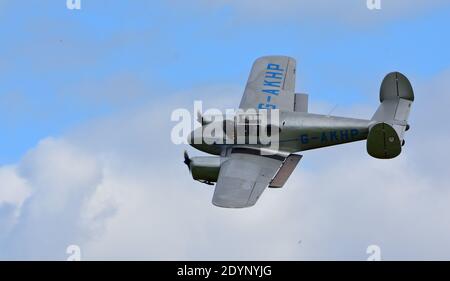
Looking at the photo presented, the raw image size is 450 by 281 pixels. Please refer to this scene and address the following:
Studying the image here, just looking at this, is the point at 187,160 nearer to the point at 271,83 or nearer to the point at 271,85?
the point at 271,85

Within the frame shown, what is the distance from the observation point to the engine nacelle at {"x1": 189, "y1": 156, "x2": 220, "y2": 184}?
Answer: 3900 cm

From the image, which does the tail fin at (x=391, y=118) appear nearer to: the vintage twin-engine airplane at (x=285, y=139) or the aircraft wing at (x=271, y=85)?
the vintage twin-engine airplane at (x=285, y=139)

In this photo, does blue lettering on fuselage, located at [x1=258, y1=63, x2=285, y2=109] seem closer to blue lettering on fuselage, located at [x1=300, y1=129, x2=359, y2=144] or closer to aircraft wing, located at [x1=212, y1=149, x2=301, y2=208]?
blue lettering on fuselage, located at [x1=300, y1=129, x2=359, y2=144]

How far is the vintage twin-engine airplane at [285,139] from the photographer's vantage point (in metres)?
38.2

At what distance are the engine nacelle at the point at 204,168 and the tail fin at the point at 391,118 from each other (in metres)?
5.62

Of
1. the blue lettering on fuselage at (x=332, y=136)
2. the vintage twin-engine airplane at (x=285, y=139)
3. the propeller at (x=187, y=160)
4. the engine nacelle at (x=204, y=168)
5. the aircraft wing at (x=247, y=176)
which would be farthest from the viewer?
the blue lettering on fuselage at (x=332, y=136)

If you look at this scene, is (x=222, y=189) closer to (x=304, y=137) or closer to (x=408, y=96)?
(x=304, y=137)

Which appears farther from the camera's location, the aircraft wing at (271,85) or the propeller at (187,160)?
the aircraft wing at (271,85)

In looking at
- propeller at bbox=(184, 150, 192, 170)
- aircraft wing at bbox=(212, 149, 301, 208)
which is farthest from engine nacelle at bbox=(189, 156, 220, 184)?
aircraft wing at bbox=(212, 149, 301, 208)

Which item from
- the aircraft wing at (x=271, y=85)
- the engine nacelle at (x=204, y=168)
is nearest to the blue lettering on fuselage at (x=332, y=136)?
the aircraft wing at (x=271, y=85)

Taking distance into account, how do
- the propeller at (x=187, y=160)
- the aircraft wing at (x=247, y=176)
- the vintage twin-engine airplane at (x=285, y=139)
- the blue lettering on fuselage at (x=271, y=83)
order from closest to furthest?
the aircraft wing at (x=247, y=176), the vintage twin-engine airplane at (x=285, y=139), the propeller at (x=187, y=160), the blue lettering on fuselage at (x=271, y=83)

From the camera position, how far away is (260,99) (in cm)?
4334

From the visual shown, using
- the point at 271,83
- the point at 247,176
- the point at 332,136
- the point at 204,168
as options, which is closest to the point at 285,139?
the point at 332,136

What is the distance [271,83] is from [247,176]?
21.6 feet
